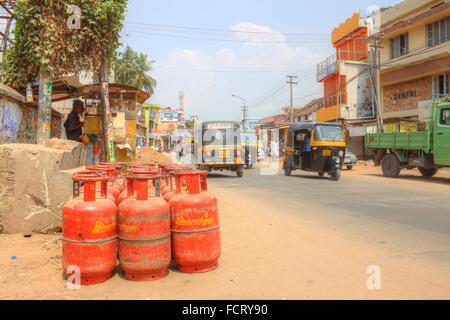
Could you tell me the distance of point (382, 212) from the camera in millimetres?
8172

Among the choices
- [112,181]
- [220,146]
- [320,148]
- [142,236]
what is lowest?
[142,236]

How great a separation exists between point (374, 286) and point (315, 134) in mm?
13095

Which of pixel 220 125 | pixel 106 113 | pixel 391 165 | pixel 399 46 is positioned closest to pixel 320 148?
pixel 391 165

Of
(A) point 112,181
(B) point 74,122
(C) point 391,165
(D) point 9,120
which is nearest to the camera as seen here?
(A) point 112,181

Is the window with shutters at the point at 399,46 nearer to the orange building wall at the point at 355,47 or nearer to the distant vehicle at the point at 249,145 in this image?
the orange building wall at the point at 355,47

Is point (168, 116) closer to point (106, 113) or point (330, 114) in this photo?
point (330, 114)

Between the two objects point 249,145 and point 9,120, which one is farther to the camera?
point 249,145

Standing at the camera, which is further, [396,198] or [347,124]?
[347,124]

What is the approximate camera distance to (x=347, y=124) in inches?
1273

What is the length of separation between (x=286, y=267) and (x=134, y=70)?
47.0m

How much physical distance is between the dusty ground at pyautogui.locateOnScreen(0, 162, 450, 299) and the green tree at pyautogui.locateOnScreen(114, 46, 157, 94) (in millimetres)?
43750
